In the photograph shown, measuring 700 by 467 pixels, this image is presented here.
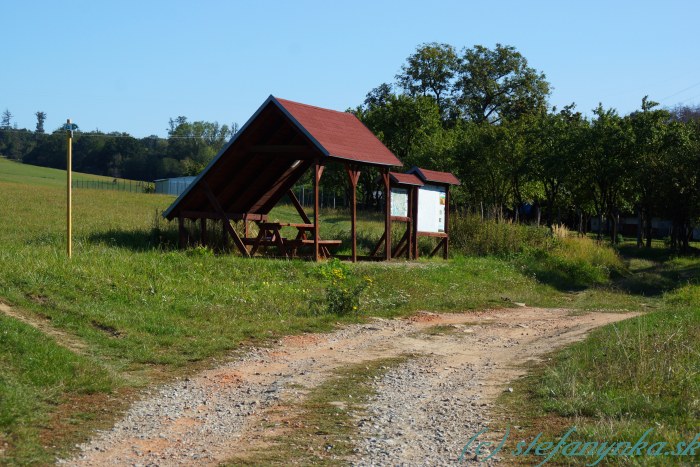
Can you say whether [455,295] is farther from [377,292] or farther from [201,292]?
[201,292]

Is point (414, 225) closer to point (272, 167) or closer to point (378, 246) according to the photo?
point (378, 246)

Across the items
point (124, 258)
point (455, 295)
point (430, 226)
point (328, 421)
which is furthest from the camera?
point (430, 226)

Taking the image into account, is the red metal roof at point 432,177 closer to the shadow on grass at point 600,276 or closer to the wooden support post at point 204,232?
the shadow on grass at point 600,276

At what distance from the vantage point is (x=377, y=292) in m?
17.6

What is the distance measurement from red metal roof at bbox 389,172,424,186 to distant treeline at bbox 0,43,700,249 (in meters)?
6.42

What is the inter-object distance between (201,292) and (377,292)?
13.5ft

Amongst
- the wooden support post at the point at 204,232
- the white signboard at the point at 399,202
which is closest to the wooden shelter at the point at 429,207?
the white signboard at the point at 399,202

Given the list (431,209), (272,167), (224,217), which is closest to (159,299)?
(224,217)

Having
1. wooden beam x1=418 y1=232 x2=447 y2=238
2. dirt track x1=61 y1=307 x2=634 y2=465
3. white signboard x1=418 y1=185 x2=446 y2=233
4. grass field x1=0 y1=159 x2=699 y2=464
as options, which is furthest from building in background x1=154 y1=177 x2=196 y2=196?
dirt track x1=61 y1=307 x2=634 y2=465

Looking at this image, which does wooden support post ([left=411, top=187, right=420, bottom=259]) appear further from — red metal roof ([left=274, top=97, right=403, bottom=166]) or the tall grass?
the tall grass

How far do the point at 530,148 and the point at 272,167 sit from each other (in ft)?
80.0

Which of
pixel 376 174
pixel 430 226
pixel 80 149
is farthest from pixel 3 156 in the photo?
pixel 430 226

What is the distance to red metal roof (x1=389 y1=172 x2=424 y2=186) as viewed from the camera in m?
23.8

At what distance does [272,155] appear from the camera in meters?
22.7
